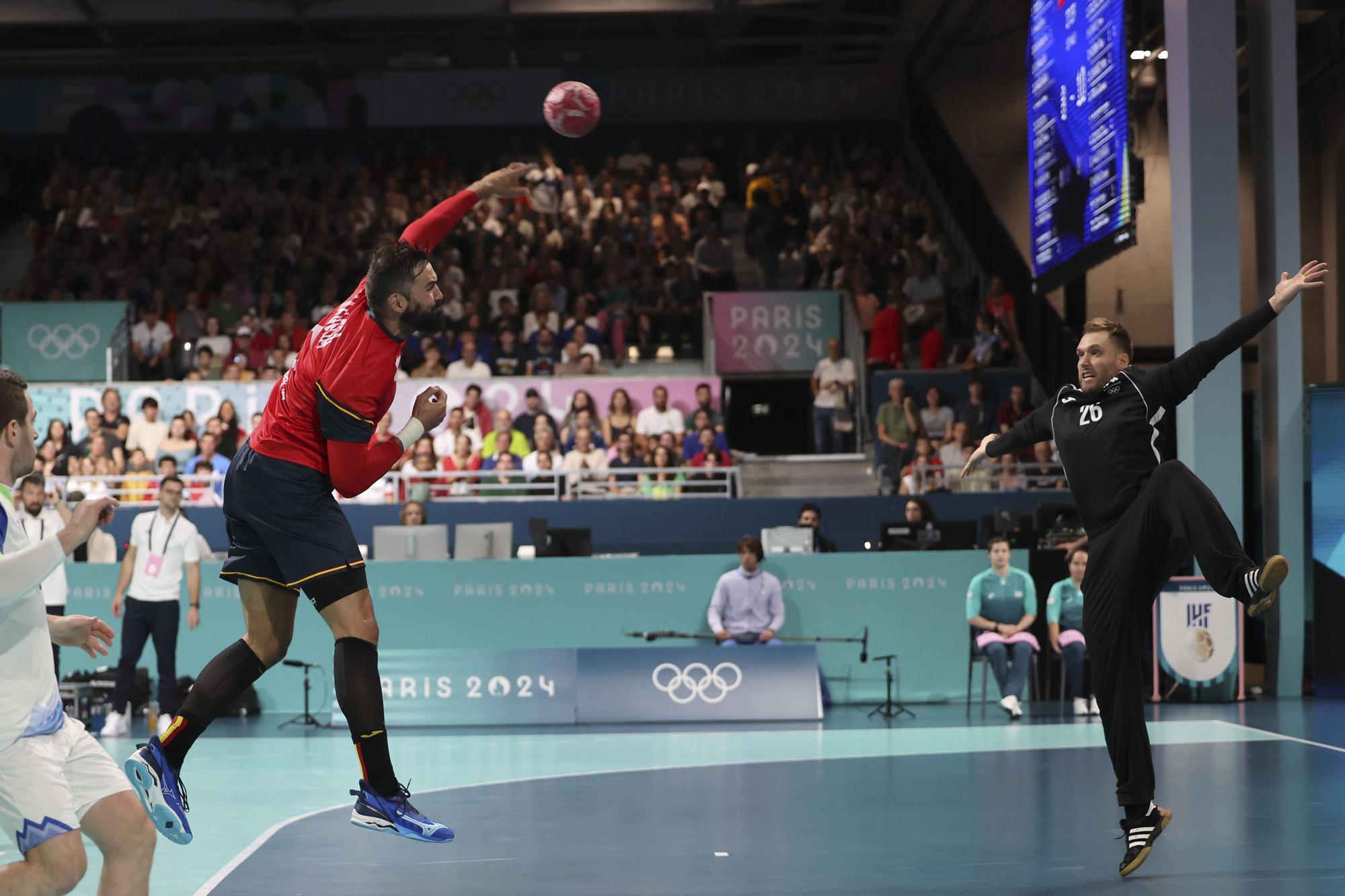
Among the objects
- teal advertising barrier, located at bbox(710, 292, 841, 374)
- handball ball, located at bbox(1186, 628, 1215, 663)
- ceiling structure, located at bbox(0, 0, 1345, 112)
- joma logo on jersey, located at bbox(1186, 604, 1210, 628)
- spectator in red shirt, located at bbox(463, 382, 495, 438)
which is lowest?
handball ball, located at bbox(1186, 628, 1215, 663)

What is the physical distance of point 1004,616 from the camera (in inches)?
536

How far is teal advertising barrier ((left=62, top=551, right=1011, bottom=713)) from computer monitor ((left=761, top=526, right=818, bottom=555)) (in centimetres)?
20

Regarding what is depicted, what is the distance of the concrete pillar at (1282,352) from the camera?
47.1ft

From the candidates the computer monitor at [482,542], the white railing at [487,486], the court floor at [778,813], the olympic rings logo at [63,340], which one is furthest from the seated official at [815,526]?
the olympic rings logo at [63,340]

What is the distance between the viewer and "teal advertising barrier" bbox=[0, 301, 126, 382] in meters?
19.6

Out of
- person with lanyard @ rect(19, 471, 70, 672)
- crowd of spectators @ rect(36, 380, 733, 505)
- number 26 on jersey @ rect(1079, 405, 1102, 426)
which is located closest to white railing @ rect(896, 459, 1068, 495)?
crowd of spectators @ rect(36, 380, 733, 505)

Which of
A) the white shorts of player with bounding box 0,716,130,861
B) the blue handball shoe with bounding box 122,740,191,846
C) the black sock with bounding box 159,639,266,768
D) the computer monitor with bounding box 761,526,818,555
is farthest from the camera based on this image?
the computer monitor with bounding box 761,526,818,555

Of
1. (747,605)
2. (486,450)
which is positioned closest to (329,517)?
(747,605)

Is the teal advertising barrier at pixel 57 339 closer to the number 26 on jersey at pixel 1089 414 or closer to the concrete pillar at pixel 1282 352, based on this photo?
the concrete pillar at pixel 1282 352

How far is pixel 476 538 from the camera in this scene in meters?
14.5

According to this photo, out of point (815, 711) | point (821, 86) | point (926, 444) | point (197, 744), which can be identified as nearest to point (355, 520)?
point (197, 744)

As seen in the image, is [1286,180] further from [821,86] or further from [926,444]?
[821,86]

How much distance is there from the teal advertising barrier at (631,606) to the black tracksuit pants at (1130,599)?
8.21 meters

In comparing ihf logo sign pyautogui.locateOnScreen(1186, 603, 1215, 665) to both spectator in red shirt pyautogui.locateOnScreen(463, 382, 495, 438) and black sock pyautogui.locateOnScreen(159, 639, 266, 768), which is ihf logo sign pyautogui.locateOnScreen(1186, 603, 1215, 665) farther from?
black sock pyautogui.locateOnScreen(159, 639, 266, 768)
